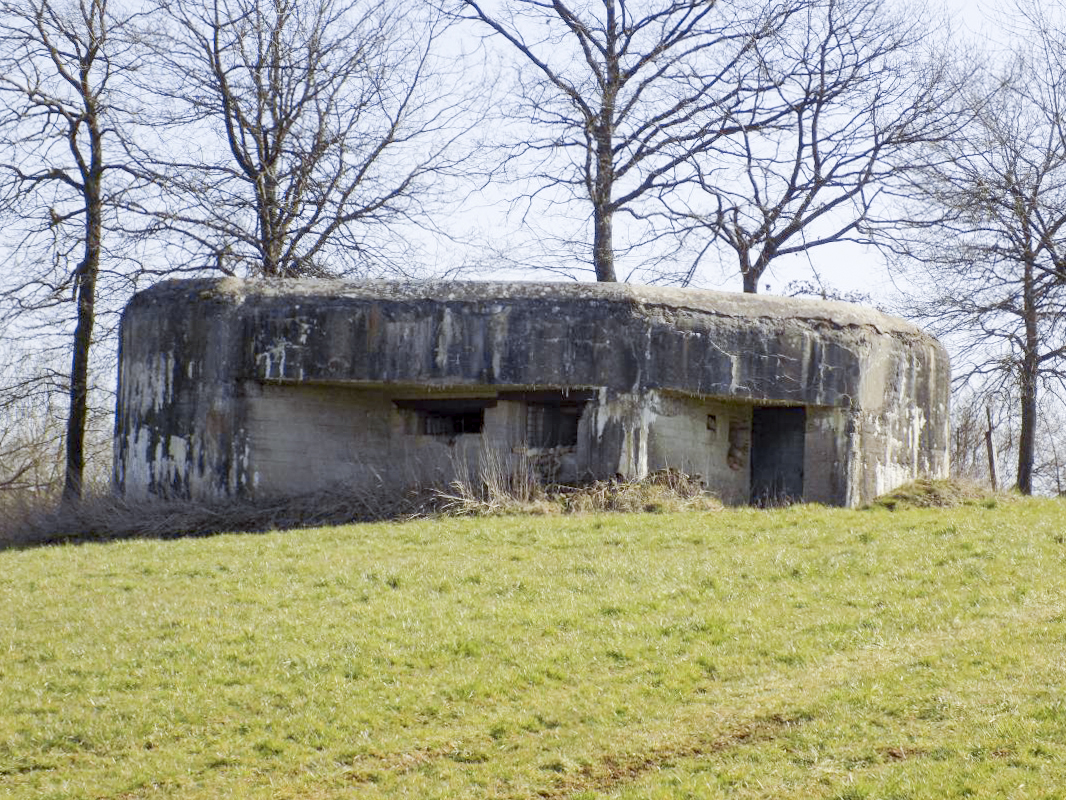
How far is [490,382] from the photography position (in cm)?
1547

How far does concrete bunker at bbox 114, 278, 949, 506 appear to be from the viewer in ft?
50.6

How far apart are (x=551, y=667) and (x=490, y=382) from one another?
6542mm

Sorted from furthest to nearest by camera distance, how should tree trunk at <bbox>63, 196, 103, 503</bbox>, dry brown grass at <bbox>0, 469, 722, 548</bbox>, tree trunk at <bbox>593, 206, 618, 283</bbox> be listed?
1. tree trunk at <bbox>593, 206, 618, 283</bbox>
2. tree trunk at <bbox>63, 196, 103, 503</bbox>
3. dry brown grass at <bbox>0, 469, 722, 548</bbox>

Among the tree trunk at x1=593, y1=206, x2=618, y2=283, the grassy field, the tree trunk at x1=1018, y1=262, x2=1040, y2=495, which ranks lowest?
the grassy field

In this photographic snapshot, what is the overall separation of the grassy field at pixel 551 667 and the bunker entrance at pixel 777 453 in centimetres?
313

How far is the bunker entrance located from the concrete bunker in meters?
0.06

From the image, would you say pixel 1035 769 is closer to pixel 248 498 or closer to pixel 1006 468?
pixel 248 498

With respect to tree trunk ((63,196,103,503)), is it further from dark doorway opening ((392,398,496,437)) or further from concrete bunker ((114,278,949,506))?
dark doorway opening ((392,398,496,437))

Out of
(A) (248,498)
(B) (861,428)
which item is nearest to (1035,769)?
(B) (861,428)

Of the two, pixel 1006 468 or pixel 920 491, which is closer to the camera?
pixel 920 491

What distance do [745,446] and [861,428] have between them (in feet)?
5.04

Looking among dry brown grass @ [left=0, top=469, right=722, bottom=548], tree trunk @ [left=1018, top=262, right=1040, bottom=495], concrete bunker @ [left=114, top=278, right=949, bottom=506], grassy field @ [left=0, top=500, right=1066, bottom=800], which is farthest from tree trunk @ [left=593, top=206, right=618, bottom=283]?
grassy field @ [left=0, top=500, right=1066, bottom=800]

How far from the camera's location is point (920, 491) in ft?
53.2

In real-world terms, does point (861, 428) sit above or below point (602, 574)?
above
